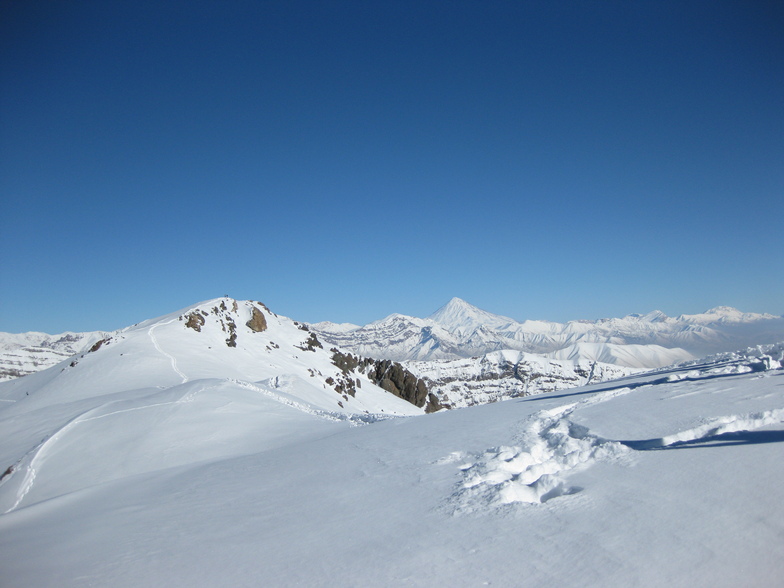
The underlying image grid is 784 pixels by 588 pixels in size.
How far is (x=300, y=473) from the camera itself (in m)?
8.85

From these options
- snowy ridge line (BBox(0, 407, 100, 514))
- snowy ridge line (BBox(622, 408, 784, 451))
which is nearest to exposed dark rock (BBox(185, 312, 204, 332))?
snowy ridge line (BBox(0, 407, 100, 514))

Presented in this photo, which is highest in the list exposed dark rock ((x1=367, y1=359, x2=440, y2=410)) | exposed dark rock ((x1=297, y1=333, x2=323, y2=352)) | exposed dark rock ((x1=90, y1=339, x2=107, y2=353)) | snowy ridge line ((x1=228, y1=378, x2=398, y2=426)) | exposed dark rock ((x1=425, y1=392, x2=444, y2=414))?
exposed dark rock ((x1=90, y1=339, x2=107, y2=353))

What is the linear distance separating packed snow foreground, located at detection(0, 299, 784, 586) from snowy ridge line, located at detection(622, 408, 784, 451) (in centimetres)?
4

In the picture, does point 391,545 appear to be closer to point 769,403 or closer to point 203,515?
point 203,515

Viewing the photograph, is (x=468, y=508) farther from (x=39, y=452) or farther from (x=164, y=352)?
(x=164, y=352)

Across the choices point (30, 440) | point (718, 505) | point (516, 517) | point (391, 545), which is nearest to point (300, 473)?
point (391, 545)

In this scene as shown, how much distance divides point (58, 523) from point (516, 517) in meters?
9.04

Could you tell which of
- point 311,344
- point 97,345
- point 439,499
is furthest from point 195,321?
point 439,499

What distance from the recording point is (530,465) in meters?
7.05

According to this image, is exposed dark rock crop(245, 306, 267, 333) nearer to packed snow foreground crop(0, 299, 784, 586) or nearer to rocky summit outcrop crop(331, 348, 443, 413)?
rocky summit outcrop crop(331, 348, 443, 413)

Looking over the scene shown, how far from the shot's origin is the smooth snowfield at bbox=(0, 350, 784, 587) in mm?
4020

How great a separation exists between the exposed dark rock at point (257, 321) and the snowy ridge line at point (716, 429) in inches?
2727

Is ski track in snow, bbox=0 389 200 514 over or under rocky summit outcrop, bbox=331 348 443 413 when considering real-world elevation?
over

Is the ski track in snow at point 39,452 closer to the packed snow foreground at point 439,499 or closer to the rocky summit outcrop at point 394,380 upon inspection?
the packed snow foreground at point 439,499
